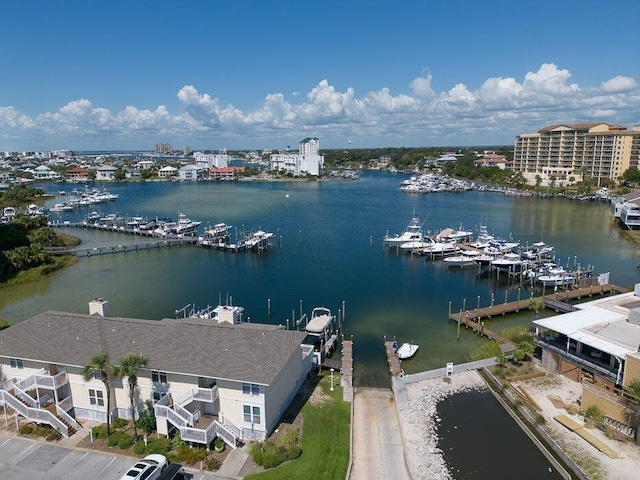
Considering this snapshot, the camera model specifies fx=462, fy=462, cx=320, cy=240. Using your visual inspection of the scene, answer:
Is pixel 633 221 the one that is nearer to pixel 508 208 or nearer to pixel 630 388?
pixel 508 208

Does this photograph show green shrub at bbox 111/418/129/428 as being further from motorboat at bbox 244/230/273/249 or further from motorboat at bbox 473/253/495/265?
motorboat at bbox 473/253/495/265

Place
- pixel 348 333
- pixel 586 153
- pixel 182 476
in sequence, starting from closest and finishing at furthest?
pixel 182 476, pixel 348 333, pixel 586 153

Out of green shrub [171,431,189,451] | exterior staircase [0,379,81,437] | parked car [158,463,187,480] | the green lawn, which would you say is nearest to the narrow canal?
the green lawn

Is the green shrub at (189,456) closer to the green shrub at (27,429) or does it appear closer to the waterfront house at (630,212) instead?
the green shrub at (27,429)

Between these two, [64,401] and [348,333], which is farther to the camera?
[348,333]

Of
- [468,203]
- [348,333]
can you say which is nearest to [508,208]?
[468,203]
